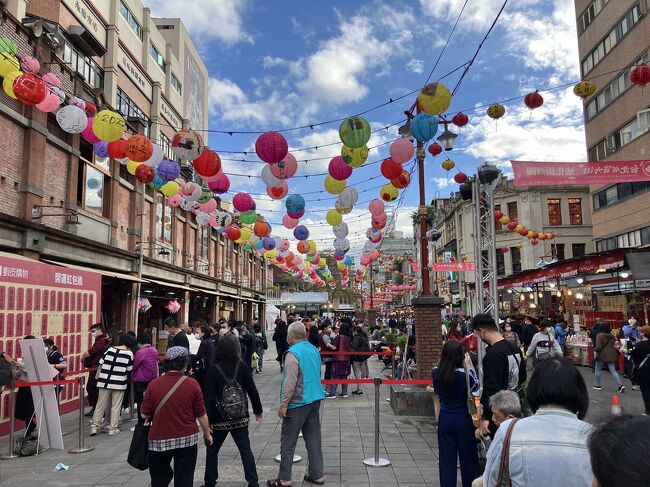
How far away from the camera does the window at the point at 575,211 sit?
3766 cm

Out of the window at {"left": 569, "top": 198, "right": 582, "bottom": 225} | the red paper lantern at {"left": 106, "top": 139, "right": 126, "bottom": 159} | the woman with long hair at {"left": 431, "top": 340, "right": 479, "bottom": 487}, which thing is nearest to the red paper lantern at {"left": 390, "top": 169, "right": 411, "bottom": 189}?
the red paper lantern at {"left": 106, "top": 139, "right": 126, "bottom": 159}

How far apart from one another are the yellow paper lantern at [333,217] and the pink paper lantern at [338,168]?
142 inches

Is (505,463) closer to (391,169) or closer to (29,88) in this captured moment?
(391,169)

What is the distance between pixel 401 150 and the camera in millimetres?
10133

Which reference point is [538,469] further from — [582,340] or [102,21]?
[102,21]

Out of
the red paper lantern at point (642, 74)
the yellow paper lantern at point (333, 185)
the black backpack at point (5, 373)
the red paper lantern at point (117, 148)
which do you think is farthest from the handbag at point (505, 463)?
the red paper lantern at point (117, 148)

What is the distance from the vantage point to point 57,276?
1095 centimetres

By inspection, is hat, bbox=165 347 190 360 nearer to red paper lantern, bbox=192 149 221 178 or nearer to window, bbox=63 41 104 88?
red paper lantern, bbox=192 149 221 178

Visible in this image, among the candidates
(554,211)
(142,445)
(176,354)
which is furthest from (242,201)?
(554,211)

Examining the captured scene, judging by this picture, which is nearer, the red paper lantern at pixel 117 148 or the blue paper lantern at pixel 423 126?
the blue paper lantern at pixel 423 126

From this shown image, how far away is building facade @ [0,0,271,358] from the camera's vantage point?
505 inches

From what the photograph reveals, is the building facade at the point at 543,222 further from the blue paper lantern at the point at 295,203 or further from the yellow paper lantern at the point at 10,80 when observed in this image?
the yellow paper lantern at the point at 10,80

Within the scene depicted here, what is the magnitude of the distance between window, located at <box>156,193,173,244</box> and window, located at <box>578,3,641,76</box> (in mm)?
24990

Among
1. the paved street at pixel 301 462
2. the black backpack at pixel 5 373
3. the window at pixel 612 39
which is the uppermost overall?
the window at pixel 612 39
